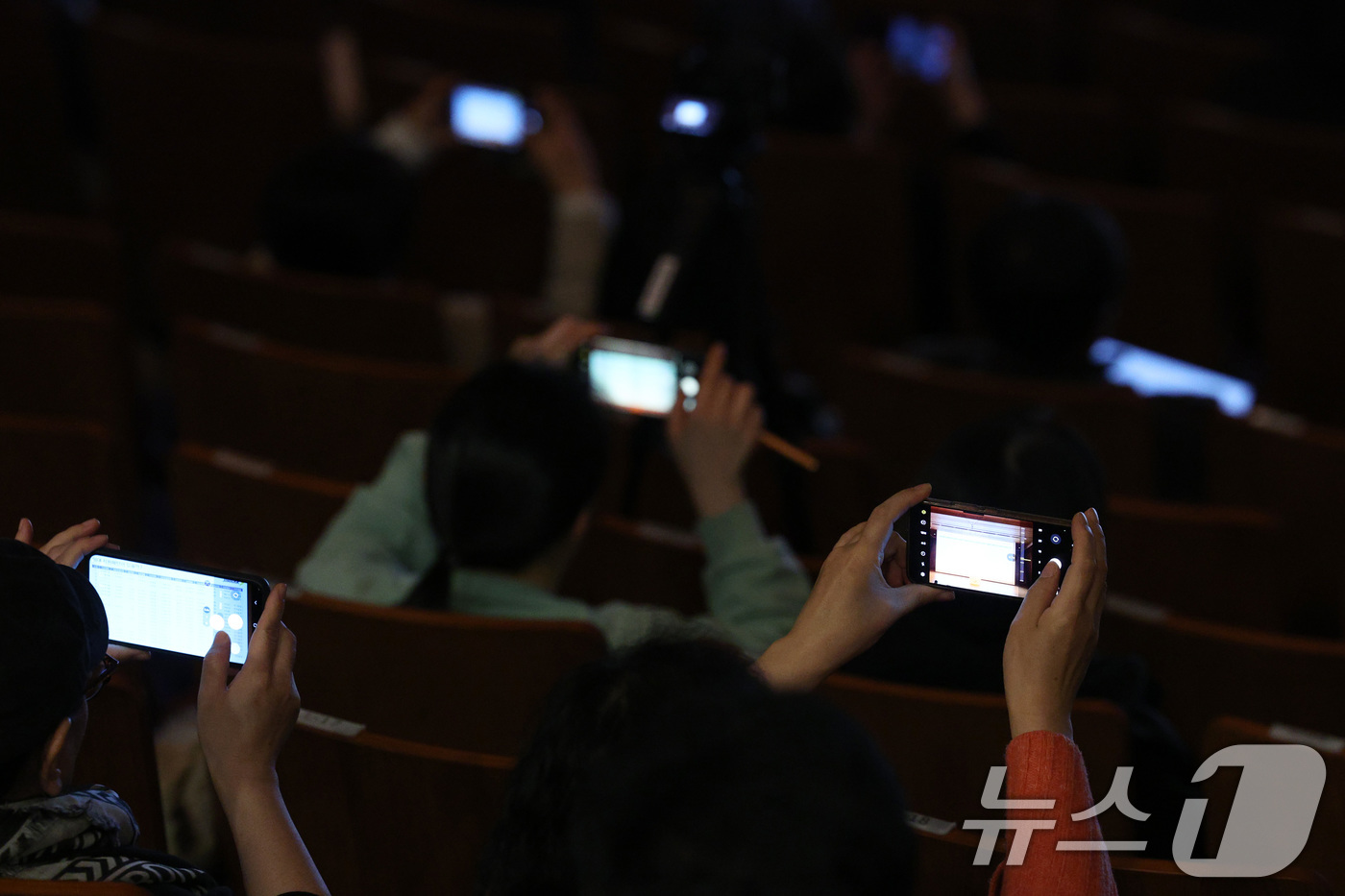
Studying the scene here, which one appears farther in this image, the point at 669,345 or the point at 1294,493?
the point at 1294,493

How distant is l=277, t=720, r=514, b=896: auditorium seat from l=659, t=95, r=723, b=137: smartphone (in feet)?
4.03

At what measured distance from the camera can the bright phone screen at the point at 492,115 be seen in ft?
9.42

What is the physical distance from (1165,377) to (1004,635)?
1448 millimetres

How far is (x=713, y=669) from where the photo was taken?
34.7 inches

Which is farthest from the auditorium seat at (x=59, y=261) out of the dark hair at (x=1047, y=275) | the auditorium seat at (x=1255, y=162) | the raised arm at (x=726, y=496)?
the auditorium seat at (x=1255, y=162)

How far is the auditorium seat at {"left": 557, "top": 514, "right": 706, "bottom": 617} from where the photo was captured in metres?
1.79

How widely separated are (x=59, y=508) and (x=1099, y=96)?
139 inches

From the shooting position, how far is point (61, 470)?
5.78 feet

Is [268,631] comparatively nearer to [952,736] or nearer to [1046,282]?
[952,736]

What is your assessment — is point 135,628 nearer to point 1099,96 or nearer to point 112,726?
point 112,726

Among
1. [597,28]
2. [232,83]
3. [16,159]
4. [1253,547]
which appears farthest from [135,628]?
[597,28]

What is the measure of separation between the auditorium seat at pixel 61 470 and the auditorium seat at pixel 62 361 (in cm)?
36

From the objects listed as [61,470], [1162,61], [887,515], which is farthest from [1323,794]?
[1162,61]

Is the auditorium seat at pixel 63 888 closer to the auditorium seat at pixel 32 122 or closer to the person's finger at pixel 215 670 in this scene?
the person's finger at pixel 215 670
